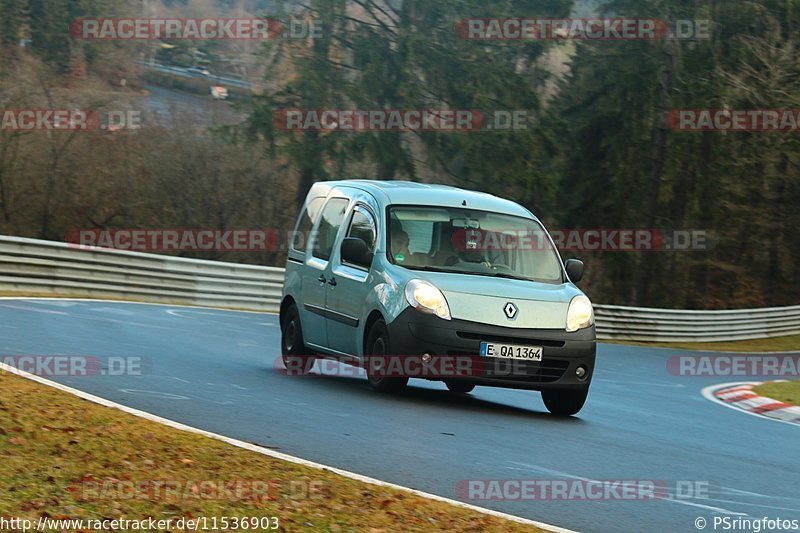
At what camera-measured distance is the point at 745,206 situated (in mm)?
53375

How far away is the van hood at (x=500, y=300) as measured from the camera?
1179cm

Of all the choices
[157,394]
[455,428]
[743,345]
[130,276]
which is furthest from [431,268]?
[743,345]

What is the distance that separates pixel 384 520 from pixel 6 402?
317 centimetres

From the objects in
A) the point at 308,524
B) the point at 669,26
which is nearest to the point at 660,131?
the point at 669,26

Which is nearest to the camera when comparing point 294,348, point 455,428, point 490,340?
point 455,428

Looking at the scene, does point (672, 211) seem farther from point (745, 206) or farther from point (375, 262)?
point (375, 262)

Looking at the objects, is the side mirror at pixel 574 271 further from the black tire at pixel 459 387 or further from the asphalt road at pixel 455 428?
the black tire at pixel 459 387

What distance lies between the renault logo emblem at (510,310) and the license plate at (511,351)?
0.26 metres

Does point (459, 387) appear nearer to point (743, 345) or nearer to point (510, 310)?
point (510, 310)

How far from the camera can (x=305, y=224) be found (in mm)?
14914
